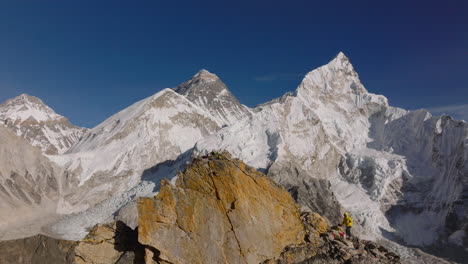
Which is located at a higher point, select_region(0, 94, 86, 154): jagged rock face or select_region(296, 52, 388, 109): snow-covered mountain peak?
select_region(0, 94, 86, 154): jagged rock face

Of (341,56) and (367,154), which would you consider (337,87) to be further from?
(367,154)

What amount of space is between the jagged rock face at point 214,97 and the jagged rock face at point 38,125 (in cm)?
6522

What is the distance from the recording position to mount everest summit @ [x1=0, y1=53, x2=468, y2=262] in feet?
227

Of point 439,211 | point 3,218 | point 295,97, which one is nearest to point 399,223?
point 439,211

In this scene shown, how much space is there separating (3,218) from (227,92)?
12915 cm

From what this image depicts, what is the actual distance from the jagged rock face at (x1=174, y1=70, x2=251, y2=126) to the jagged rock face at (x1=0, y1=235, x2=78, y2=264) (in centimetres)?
Result: 12593

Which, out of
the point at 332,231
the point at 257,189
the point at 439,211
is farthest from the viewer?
the point at 439,211

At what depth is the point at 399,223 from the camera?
236 feet

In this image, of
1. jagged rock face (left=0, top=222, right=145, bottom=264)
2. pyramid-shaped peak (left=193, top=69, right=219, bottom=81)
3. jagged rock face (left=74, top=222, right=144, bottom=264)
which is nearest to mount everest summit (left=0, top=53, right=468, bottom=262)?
jagged rock face (left=0, top=222, right=145, bottom=264)

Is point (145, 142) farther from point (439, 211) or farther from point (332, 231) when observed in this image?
point (332, 231)

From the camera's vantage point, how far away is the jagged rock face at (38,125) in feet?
553

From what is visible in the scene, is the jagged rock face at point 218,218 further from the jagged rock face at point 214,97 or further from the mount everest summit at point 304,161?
the jagged rock face at point 214,97

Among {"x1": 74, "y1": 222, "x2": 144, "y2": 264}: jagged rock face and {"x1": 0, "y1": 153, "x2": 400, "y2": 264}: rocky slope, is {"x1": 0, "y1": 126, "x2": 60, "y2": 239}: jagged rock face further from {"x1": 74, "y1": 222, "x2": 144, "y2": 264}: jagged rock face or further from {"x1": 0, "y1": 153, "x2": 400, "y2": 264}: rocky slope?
{"x1": 0, "y1": 153, "x2": 400, "y2": 264}: rocky slope

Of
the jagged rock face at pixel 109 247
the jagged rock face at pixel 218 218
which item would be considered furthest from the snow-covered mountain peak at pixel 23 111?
the jagged rock face at pixel 218 218
